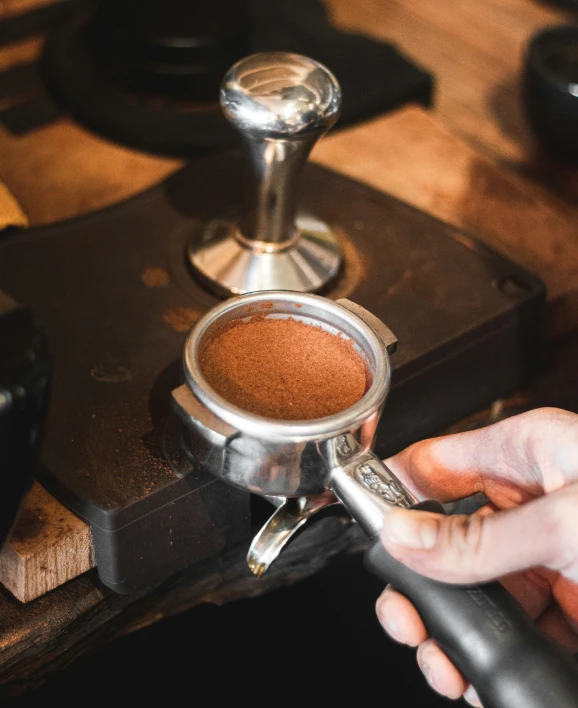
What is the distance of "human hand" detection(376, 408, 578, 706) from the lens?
1.83ft

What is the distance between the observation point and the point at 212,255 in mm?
836

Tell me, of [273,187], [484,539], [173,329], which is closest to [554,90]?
[273,187]

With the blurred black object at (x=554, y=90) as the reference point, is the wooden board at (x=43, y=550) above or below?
below

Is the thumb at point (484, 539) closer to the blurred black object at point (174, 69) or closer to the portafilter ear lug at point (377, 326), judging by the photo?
the portafilter ear lug at point (377, 326)

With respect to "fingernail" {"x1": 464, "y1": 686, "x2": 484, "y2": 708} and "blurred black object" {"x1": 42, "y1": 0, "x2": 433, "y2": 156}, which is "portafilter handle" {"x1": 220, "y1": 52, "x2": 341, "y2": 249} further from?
"fingernail" {"x1": 464, "y1": 686, "x2": 484, "y2": 708}

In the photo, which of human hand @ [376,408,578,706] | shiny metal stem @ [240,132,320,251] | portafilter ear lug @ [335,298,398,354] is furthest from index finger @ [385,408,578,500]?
shiny metal stem @ [240,132,320,251]

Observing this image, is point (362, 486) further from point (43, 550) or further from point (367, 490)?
point (43, 550)

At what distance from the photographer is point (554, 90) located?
1.05 meters

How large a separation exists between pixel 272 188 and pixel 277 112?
0.29 feet

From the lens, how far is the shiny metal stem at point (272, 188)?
29.5 inches

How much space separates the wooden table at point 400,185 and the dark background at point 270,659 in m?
0.15

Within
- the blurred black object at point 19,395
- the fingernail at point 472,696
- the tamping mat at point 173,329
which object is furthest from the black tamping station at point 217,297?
the fingernail at point 472,696

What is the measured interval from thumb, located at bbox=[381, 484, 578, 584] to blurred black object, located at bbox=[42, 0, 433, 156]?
599mm

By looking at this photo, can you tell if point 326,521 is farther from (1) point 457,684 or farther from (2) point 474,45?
(2) point 474,45
